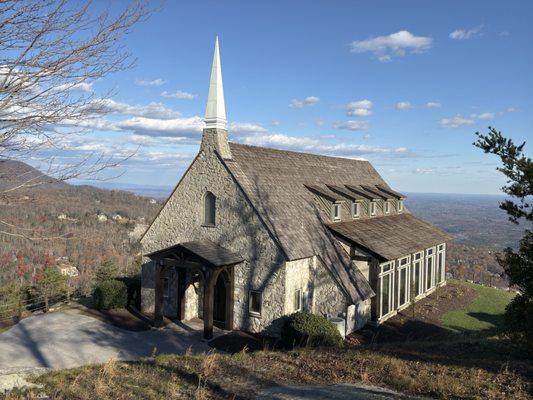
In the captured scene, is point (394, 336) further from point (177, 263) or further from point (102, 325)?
point (102, 325)

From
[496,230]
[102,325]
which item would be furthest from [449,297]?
[496,230]

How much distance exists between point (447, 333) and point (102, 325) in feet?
56.3

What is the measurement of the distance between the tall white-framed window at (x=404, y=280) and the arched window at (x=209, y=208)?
434 inches

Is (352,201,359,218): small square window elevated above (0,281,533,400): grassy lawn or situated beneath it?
elevated above

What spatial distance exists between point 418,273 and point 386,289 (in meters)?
5.87

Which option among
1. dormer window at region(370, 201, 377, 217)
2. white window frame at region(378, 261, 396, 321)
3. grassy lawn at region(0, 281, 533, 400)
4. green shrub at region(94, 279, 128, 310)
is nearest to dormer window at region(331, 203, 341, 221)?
white window frame at region(378, 261, 396, 321)

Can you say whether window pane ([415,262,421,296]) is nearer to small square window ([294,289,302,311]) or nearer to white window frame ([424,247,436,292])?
white window frame ([424,247,436,292])

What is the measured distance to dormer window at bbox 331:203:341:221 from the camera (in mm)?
24900

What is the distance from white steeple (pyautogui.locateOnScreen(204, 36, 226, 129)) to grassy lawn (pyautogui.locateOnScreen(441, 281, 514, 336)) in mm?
16241

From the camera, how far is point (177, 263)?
20000 millimetres

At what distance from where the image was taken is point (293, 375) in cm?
1111

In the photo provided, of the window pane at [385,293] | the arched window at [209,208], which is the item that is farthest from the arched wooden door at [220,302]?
the window pane at [385,293]

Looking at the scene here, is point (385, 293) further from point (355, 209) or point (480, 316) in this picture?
point (480, 316)

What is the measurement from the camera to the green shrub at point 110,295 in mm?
22656
